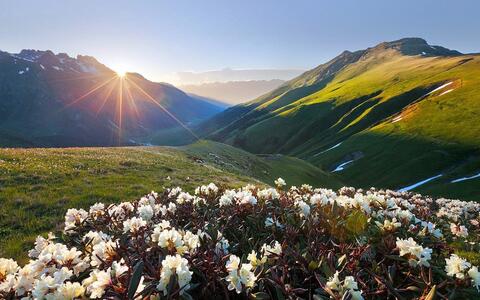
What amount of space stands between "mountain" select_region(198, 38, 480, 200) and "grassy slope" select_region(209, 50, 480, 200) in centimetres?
21

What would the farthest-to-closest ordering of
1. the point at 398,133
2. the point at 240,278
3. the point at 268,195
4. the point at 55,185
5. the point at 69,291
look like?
the point at 398,133 < the point at 55,185 < the point at 268,195 < the point at 240,278 < the point at 69,291

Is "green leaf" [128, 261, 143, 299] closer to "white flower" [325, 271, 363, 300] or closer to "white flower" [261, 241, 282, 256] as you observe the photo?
"white flower" [261, 241, 282, 256]

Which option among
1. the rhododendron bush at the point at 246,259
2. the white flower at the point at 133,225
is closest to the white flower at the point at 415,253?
the rhododendron bush at the point at 246,259

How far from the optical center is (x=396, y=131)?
4685 inches

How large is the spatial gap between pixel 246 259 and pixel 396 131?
12434cm

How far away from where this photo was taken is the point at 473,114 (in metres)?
109

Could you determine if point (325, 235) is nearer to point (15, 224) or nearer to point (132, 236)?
point (132, 236)

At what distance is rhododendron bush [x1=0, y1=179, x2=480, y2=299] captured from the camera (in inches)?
186

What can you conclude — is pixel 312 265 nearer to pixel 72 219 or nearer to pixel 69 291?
pixel 69 291

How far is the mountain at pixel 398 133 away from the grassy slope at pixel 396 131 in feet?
0.68

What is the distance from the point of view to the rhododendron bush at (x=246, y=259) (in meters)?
4.72

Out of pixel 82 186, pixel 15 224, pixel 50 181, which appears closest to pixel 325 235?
pixel 15 224

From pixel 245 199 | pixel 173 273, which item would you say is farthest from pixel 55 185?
pixel 173 273

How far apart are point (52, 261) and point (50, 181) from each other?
17.2m
